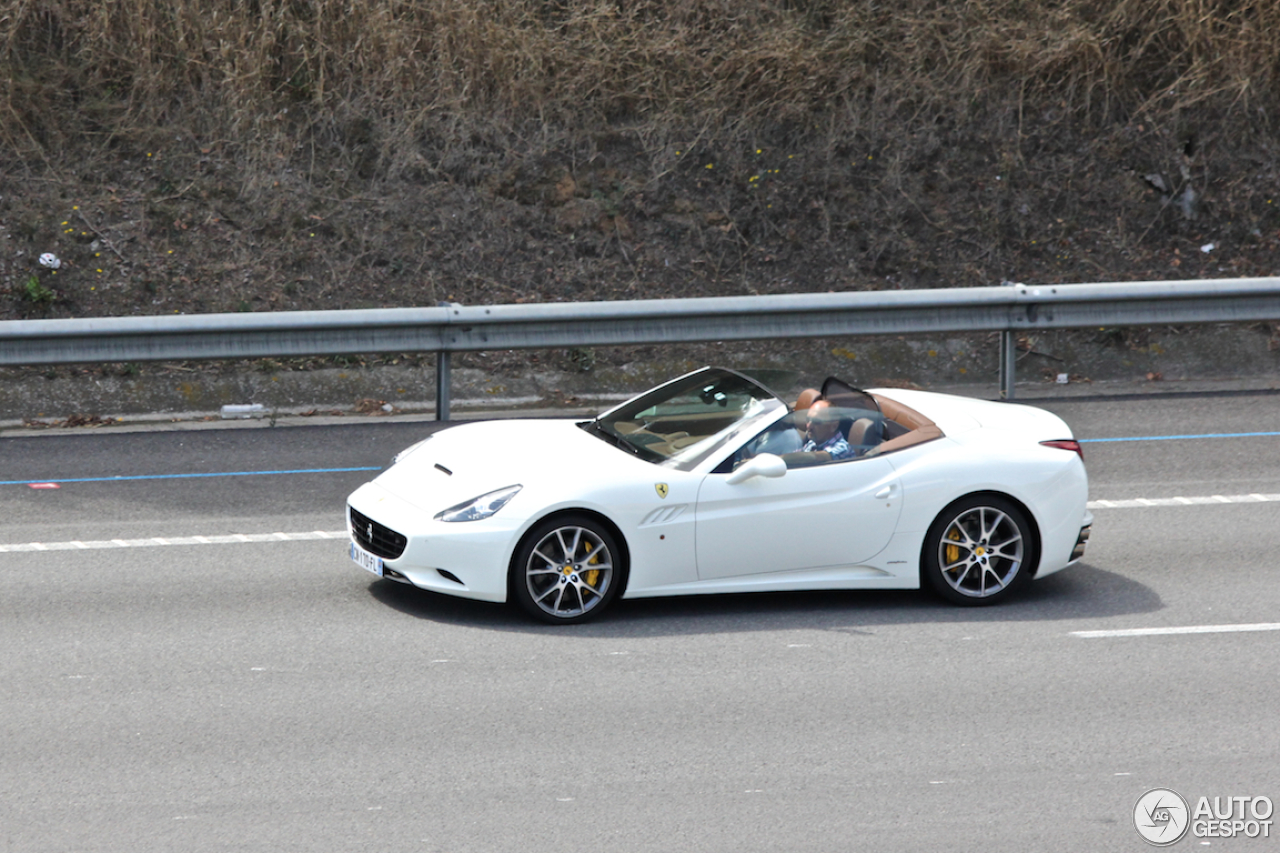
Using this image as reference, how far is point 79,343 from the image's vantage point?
1156 cm

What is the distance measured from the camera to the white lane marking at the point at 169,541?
28.3 ft

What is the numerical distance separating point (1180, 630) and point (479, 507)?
3724 millimetres

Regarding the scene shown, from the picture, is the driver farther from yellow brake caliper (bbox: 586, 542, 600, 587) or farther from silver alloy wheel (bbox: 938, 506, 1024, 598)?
yellow brake caliper (bbox: 586, 542, 600, 587)

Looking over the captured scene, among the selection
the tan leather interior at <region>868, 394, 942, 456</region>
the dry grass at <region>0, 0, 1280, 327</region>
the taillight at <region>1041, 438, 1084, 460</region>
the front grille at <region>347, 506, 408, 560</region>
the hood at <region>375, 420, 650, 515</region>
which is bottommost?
the front grille at <region>347, 506, 408, 560</region>

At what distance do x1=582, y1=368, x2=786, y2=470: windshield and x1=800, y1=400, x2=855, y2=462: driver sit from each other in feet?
0.63

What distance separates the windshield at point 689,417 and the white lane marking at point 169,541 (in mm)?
1979

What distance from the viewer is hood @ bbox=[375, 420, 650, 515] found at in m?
7.35

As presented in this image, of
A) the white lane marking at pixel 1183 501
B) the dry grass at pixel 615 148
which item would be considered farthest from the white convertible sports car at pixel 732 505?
the dry grass at pixel 615 148

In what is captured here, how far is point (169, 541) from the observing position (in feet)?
28.9

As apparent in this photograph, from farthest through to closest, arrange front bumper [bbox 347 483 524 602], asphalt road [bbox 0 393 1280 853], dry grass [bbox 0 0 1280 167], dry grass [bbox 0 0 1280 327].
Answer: dry grass [bbox 0 0 1280 167] → dry grass [bbox 0 0 1280 327] → front bumper [bbox 347 483 524 602] → asphalt road [bbox 0 393 1280 853]

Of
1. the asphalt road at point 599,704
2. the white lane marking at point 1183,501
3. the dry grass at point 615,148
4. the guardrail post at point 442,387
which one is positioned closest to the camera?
→ the asphalt road at point 599,704

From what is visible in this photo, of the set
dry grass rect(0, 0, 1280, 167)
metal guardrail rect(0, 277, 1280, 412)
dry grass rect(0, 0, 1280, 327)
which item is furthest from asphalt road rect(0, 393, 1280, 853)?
dry grass rect(0, 0, 1280, 167)

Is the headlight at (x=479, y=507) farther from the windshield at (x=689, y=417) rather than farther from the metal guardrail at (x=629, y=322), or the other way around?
the metal guardrail at (x=629, y=322)

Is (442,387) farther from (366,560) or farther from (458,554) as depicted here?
(458,554)
